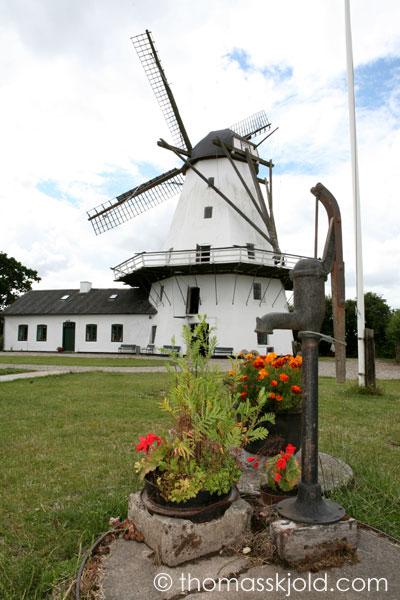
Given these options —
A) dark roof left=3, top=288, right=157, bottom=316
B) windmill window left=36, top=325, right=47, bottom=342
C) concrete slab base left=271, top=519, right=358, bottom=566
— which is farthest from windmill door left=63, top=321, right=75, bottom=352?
concrete slab base left=271, top=519, right=358, bottom=566

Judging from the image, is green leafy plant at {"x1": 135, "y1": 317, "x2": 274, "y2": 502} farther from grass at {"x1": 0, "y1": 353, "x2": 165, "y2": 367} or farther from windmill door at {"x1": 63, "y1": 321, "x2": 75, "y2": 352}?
windmill door at {"x1": 63, "y1": 321, "x2": 75, "y2": 352}

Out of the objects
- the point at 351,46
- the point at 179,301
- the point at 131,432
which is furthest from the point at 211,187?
the point at 131,432

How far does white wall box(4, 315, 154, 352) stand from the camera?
3028 centimetres

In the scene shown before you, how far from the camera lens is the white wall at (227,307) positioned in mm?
25312

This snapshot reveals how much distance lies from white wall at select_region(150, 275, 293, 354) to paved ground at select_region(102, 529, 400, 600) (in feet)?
73.4

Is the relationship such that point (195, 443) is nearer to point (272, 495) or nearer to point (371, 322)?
point (272, 495)

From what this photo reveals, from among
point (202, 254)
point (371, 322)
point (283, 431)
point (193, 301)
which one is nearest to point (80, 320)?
point (193, 301)

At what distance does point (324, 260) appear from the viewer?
Result: 2.90 meters

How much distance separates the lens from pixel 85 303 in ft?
110

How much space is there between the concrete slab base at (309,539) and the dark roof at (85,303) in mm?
27279

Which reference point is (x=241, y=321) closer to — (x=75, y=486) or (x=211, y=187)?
(x=211, y=187)

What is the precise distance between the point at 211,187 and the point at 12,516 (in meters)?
23.1

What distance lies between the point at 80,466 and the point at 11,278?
159ft

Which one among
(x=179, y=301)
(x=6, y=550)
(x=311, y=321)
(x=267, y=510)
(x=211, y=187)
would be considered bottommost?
(x=6, y=550)
